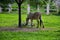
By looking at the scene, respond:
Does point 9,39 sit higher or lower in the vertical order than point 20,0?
lower

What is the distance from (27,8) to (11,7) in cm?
245

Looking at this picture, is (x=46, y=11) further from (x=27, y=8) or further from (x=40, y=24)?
(x=40, y=24)

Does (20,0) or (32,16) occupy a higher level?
(20,0)

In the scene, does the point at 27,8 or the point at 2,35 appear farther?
the point at 27,8

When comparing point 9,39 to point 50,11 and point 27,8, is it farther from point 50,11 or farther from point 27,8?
point 50,11

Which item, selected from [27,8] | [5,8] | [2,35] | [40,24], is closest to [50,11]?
[27,8]

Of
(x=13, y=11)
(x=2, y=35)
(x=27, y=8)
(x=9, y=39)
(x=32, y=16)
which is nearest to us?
(x=9, y=39)

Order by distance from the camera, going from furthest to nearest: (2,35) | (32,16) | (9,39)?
(32,16), (2,35), (9,39)

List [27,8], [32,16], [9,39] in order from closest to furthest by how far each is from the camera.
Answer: [9,39] < [32,16] < [27,8]

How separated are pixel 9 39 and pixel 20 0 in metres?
4.90

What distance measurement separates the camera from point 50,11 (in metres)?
27.9

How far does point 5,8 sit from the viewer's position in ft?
92.8

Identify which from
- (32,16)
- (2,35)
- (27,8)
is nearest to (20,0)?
(32,16)

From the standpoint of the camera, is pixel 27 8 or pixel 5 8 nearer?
pixel 27 8
